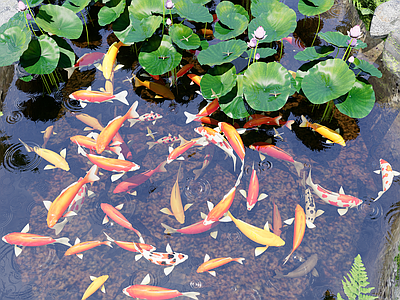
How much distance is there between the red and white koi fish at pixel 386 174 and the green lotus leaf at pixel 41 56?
314cm

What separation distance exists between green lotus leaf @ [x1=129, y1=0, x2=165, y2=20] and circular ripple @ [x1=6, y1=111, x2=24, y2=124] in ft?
5.06

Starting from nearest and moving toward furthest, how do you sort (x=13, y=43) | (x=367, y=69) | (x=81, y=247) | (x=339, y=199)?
1. (x=81, y=247)
2. (x=339, y=199)
3. (x=367, y=69)
4. (x=13, y=43)

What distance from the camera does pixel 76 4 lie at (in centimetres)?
334

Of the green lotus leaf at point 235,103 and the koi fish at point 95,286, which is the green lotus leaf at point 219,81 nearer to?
the green lotus leaf at point 235,103

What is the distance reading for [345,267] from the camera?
2318 mm

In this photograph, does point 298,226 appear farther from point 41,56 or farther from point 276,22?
point 41,56

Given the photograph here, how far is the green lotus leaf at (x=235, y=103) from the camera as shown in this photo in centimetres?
278

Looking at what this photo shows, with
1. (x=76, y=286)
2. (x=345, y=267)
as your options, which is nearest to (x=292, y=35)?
(x=345, y=267)

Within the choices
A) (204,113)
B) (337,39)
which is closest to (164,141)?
(204,113)

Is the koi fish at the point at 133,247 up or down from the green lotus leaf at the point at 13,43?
down

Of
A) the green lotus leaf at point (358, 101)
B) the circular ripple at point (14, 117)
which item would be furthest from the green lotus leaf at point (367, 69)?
the circular ripple at point (14, 117)

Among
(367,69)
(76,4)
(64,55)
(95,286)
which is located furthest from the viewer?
(76,4)

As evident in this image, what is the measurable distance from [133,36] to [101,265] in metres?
2.12

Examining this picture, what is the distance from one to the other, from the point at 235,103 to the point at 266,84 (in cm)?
32
